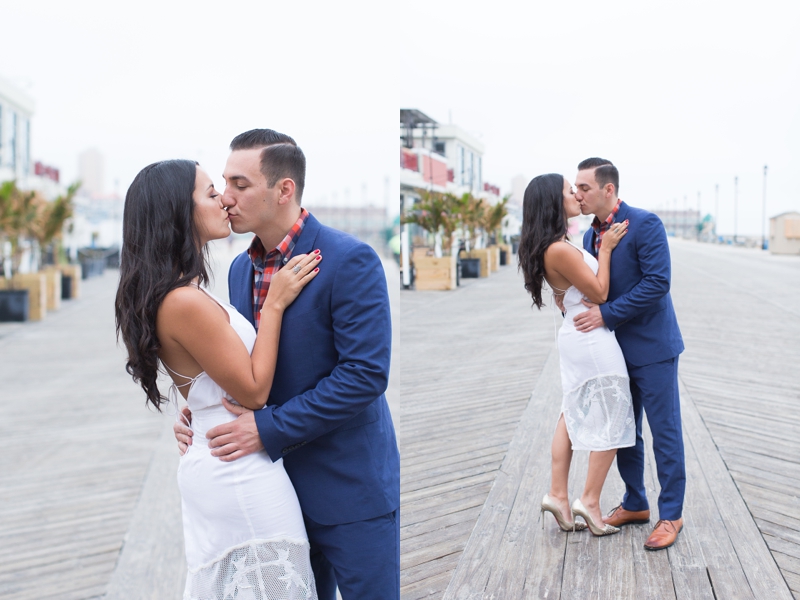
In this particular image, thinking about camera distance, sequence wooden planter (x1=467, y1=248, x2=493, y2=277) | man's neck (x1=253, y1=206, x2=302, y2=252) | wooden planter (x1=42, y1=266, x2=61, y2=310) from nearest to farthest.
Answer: man's neck (x1=253, y1=206, x2=302, y2=252)
wooden planter (x1=42, y1=266, x2=61, y2=310)
wooden planter (x1=467, y1=248, x2=493, y2=277)

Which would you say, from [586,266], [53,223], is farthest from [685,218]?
[53,223]

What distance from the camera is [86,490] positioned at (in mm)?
4191

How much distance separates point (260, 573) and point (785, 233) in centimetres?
450

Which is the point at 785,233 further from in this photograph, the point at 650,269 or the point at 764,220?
the point at 650,269

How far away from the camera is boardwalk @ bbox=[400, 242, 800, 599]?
8.68 ft

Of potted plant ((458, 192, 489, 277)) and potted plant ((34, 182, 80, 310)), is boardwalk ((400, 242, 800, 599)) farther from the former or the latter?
potted plant ((458, 192, 489, 277))

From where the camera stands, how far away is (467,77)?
3.48 m

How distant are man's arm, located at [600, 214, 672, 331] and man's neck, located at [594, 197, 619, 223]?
0.41 feet

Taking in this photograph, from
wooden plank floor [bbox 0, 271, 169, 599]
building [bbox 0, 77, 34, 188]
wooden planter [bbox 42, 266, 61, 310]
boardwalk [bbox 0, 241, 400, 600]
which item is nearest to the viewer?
boardwalk [bbox 0, 241, 400, 600]

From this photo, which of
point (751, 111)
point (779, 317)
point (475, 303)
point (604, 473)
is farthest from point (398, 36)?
point (475, 303)

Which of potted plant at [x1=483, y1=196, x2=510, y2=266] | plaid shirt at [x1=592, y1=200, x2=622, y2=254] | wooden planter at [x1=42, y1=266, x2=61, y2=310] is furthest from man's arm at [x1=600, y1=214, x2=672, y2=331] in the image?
wooden planter at [x1=42, y1=266, x2=61, y2=310]

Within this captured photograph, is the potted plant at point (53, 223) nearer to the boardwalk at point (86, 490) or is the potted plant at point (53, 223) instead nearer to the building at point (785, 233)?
the boardwalk at point (86, 490)

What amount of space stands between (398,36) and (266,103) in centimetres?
57

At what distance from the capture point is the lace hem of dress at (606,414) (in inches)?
111
